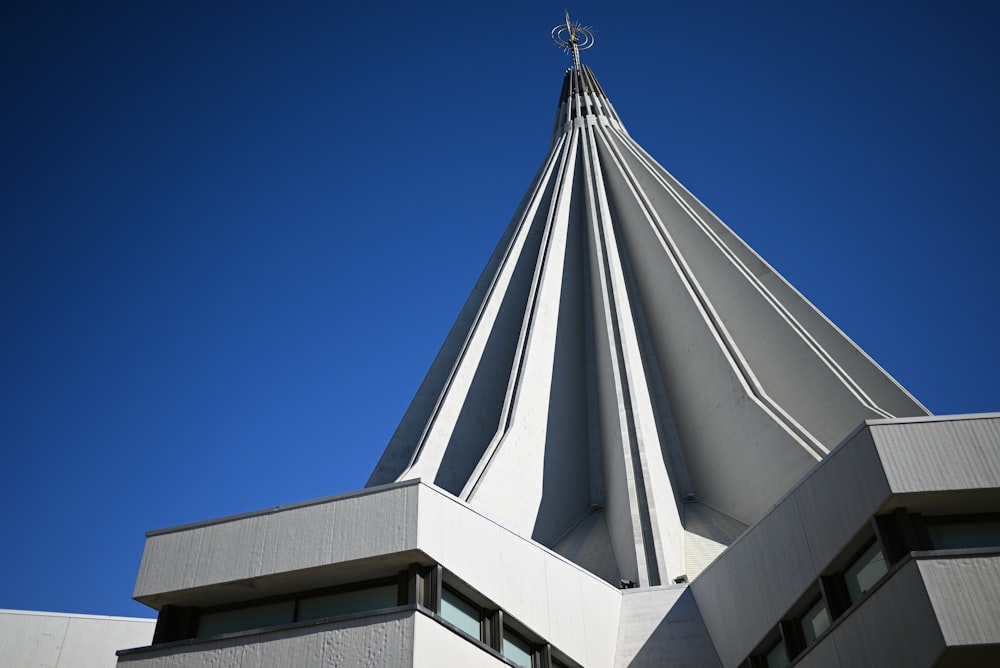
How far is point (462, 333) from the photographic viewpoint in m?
21.8

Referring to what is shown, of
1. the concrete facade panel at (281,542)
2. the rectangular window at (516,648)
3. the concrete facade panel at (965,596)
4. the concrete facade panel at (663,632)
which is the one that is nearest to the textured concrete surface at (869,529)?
the concrete facade panel at (965,596)

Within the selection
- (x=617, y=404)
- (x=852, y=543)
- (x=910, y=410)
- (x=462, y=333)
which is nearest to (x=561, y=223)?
(x=462, y=333)

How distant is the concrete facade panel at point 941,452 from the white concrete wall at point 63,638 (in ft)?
31.7

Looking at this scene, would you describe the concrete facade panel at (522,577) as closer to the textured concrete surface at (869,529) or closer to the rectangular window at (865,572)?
the textured concrete surface at (869,529)

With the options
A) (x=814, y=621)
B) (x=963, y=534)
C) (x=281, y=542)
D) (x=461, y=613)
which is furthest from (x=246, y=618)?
(x=963, y=534)

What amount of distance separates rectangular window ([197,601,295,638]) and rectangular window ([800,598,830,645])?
4.86 meters

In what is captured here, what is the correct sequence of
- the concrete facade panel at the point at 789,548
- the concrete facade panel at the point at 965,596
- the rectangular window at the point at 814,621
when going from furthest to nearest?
1. the rectangular window at the point at 814,621
2. the concrete facade panel at the point at 789,548
3. the concrete facade panel at the point at 965,596

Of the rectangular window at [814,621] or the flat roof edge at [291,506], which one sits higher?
the flat roof edge at [291,506]

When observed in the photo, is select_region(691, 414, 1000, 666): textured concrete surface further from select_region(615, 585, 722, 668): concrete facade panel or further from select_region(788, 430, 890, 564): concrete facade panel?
select_region(615, 585, 722, 668): concrete facade panel

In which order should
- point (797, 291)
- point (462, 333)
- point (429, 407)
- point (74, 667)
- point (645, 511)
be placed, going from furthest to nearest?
point (462, 333) → point (429, 407) → point (797, 291) → point (645, 511) → point (74, 667)

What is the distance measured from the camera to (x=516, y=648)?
32.8 ft

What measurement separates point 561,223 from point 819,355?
8159mm

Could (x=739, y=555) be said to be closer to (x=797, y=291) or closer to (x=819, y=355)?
(x=819, y=355)

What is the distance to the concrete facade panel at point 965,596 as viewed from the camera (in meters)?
7.43
